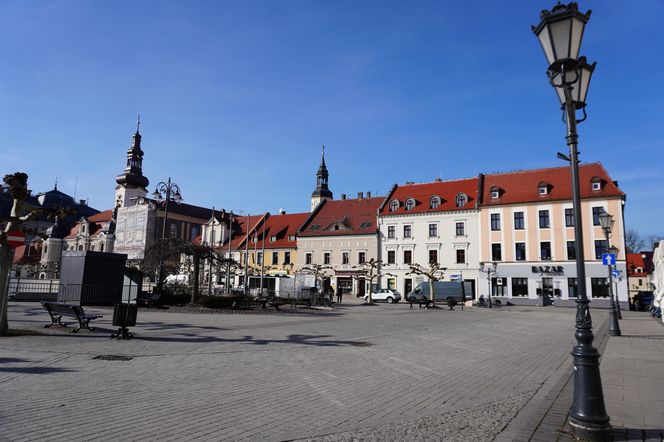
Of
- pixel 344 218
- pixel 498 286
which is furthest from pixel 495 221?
pixel 344 218

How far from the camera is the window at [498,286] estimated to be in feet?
167

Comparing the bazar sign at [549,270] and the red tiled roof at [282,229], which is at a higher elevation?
the red tiled roof at [282,229]

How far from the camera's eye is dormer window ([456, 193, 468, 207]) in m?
54.4

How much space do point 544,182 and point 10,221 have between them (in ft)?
166

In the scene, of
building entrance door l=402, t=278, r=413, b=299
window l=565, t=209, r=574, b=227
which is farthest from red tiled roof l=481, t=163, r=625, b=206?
building entrance door l=402, t=278, r=413, b=299

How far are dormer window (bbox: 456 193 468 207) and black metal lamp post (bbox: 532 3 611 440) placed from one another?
4911 cm

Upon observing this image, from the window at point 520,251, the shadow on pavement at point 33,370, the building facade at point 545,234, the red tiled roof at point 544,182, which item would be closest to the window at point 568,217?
the building facade at point 545,234

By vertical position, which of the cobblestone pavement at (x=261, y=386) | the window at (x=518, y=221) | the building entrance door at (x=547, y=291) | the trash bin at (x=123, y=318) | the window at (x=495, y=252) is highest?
the window at (x=518, y=221)

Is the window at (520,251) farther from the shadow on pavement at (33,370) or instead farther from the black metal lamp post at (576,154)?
the shadow on pavement at (33,370)

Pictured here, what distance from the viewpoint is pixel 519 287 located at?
50.0m

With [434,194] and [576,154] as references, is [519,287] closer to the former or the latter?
[434,194]

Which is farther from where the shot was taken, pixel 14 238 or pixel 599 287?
pixel 599 287

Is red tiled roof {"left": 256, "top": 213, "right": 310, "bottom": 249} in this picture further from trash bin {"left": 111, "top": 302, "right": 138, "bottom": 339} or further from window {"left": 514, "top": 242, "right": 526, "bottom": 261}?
trash bin {"left": 111, "top": 302, "right": 138, "bottom": 339}

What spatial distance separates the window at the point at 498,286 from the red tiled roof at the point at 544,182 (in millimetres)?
8525
